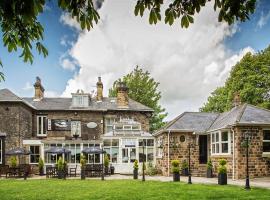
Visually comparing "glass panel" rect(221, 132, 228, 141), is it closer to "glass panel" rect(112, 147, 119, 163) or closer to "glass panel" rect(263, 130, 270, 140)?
"glass panel" rect(263, 130, 270, 140)

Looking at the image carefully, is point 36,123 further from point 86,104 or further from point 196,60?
point 196,60

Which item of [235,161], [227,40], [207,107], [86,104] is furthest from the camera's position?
[207,107]

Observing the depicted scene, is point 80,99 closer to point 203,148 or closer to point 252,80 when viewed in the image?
point 203,148

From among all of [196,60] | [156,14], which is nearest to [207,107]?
[196,60]

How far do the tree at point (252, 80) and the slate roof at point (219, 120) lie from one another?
9222mm

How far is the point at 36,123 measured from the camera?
37.3 meters

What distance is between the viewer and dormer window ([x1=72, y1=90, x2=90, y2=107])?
38219mm

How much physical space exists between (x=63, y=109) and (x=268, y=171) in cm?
1995

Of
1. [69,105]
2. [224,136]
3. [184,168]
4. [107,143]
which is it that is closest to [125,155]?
[107,143]

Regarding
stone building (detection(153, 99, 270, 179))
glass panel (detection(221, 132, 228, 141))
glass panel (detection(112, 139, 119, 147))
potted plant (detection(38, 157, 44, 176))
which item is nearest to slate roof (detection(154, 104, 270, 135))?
stone building (detection(153, 99, 270, 179))

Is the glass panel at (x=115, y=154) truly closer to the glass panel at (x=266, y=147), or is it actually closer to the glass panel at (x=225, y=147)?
the glass panel at (x=225, y=147)

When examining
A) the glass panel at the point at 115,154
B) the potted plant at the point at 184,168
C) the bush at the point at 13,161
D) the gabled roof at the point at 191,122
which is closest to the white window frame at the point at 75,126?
the glass panel at the point at 115,154

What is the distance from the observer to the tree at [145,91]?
174 ft

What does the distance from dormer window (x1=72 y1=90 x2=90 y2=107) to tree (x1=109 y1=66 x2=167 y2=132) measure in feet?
49.9
